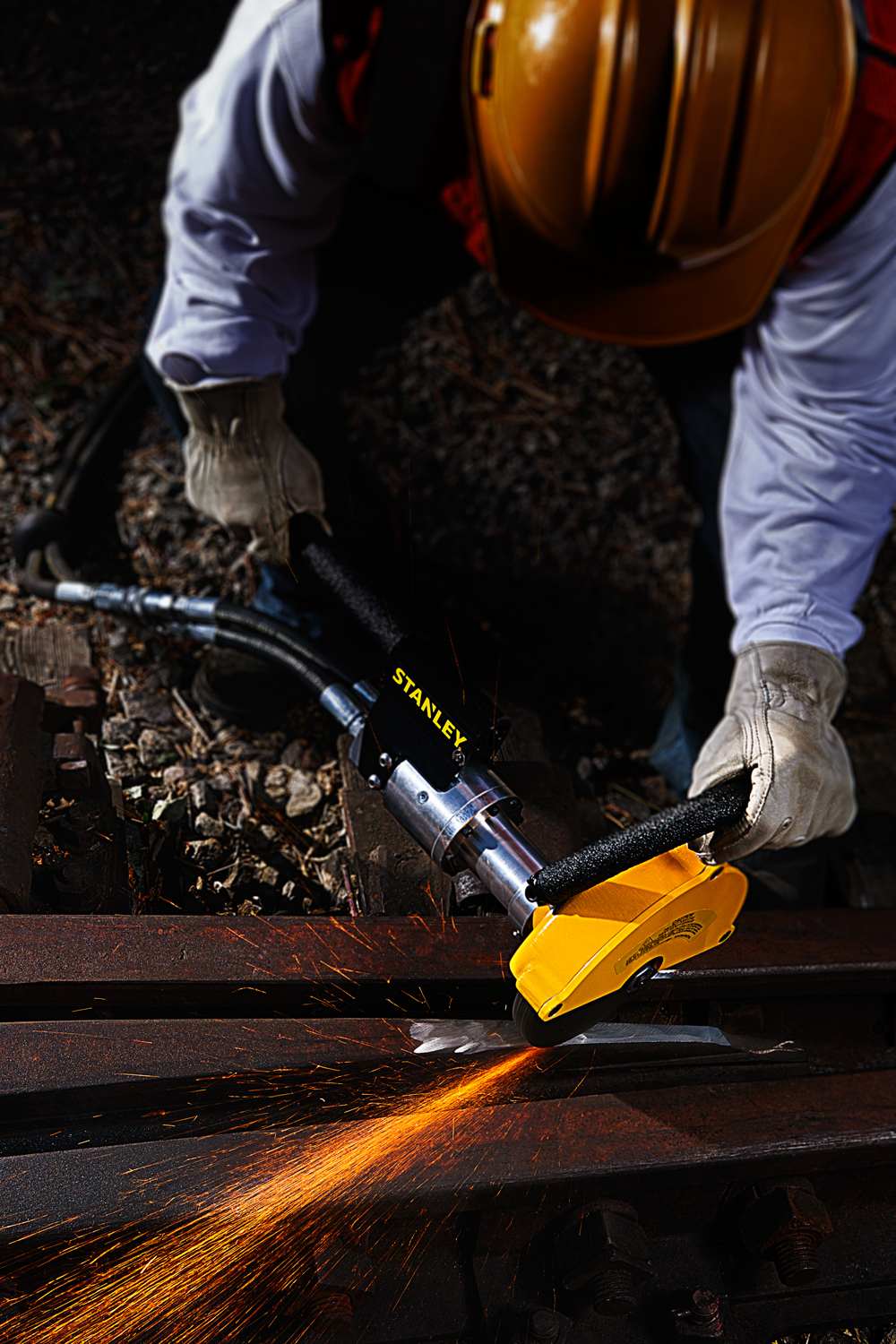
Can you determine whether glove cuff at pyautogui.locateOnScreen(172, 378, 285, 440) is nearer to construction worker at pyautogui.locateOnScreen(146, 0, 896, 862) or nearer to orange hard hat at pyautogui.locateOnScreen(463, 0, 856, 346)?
construction worker at pyautogui.locateOnScreen(146, 0, 896, 862)

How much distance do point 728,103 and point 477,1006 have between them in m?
1.77

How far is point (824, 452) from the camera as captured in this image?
2.33 m

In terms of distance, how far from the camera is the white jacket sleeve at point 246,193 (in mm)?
2279

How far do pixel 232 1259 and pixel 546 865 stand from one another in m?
0.75

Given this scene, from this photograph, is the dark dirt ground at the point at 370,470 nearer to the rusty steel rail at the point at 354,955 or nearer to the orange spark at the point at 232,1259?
the rusty steel rail at the point at 354,955

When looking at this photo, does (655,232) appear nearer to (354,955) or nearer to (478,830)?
(478,830)

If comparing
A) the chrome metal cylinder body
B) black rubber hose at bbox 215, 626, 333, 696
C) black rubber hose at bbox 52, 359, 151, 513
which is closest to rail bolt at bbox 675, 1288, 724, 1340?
the chrome metal cylinder body

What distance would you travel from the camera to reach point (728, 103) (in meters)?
1.81

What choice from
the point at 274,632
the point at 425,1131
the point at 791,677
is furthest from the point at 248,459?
the point at 425,1131

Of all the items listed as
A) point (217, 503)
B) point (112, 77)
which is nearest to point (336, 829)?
point (217, 503)

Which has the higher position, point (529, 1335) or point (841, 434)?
point (841, 434)

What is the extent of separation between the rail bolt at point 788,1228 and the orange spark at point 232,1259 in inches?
20.4

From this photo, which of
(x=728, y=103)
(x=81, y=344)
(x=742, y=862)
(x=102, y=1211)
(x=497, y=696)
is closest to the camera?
(x=102, y=1211)

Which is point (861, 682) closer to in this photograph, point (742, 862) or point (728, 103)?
point (742, 862)
